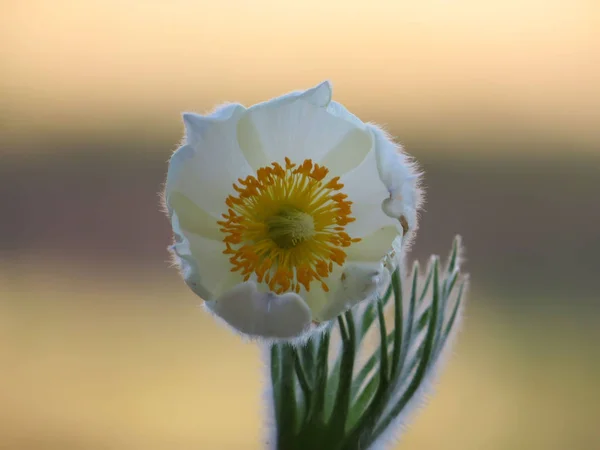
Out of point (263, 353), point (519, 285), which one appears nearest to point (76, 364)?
point (263, 353)

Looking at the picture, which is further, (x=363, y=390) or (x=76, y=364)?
(x=76, y=364)

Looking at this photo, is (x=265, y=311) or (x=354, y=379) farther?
(x=354, y=379)

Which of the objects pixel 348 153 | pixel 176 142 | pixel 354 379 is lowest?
pixel 354 379

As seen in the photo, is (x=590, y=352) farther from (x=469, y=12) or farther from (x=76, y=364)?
(x=76, y=364)

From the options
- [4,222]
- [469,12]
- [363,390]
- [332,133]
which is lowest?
[363,390]

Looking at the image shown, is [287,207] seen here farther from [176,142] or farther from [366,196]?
[176,142]

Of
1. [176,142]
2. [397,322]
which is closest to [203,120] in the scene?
[397,322]

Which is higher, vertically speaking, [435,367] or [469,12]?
[469,12]
